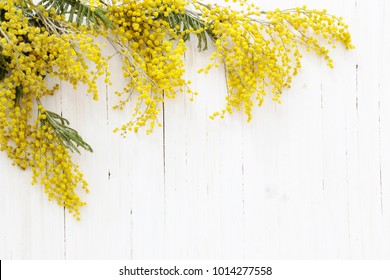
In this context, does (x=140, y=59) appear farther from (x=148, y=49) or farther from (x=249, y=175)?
(x=249, y=175)

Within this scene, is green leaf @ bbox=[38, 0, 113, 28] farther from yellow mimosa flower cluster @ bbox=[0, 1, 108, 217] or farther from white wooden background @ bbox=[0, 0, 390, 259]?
white wooden background @ bbox=[0, 0, 390, 259]

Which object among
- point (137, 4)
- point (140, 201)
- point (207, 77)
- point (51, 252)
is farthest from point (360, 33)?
point (51, 252)

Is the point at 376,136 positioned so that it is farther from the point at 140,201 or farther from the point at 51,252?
the point at 51,252

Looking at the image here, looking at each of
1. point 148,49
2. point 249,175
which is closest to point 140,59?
point 148,49

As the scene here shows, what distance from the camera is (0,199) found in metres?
1.72

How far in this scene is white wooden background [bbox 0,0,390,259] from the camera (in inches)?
68.4

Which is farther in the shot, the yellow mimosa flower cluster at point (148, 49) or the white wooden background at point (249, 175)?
the white wooden background at point (249, 175)

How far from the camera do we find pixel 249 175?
5.77 ft

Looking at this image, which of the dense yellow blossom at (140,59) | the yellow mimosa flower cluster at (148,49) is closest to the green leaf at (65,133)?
the dense yellow blossom at (140,59)

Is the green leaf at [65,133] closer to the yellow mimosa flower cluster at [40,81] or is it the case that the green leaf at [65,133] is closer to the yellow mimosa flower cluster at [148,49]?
the yellow mimosa flower cluster at [40,81]

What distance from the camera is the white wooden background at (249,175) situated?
5.70ft

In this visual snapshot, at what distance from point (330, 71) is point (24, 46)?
3.24ft

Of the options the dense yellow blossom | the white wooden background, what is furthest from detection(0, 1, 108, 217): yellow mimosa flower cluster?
the white wooden background

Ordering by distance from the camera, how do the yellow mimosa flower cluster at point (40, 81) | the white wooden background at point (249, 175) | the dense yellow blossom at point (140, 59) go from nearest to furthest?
the yellow mimosa flower cluster at point (40, 81) → the dense yellow blossom at point (140, 59) → the white wooden background at point (249, 175)
